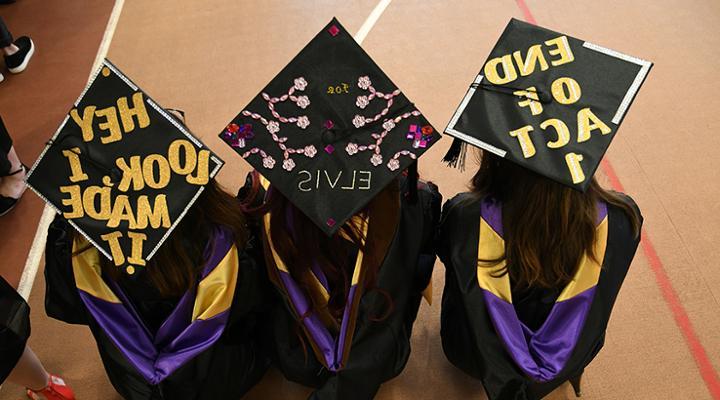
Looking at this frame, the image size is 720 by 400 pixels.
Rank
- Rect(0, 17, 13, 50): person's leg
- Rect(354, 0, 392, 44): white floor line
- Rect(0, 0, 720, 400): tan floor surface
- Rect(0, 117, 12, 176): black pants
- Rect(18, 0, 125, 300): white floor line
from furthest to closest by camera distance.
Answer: Rect(354, 0, 392, 44): white floor line < Rect(0, 17, 13, 50): person's leg < Rect(0, 117, 12, 176): black pants < Rect(18, 0, 125, 300): white floor line < Rect(0, 0, 720, 400): tan floor surface

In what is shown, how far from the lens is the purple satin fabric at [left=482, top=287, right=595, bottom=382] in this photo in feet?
5.48

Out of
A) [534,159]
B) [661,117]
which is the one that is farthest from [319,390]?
[661,117]

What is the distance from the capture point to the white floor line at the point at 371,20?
354 centimetres

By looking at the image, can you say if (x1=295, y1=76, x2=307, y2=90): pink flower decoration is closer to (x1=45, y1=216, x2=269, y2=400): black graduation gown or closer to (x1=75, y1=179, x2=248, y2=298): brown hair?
(x1=75, y1=179, x2=248, y2=298): brown hair

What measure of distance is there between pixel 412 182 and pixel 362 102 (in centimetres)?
33

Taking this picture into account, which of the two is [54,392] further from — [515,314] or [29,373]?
[515,314]

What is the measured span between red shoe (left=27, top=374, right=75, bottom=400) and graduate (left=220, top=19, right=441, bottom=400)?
2.65 ft

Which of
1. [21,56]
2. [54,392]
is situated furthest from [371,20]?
[54,392]

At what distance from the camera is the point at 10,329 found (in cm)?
179

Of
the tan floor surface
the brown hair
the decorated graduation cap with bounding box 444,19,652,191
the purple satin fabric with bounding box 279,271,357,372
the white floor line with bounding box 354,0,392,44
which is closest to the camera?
the decorated graduation cap with bounding box 444,19,652,191

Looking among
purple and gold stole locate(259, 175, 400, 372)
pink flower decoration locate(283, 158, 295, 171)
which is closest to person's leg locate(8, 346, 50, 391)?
purple and gold stole locate(259, 175, 400, 372)

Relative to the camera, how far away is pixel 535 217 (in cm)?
153

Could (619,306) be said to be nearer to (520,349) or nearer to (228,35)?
(520,349)

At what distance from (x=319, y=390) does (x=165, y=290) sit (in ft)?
1.81
